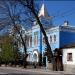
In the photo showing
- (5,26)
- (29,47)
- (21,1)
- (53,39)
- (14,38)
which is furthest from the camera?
(29,47)

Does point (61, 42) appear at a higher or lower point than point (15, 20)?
lower

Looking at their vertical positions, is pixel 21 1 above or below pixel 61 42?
above

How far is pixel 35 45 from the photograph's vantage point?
63.0 meters

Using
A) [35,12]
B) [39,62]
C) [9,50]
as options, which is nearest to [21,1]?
[35,12]

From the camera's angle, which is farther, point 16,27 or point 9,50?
point 9,50

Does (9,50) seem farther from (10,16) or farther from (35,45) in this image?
(10,16)

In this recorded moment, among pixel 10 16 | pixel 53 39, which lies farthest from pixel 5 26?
pixel 53 39

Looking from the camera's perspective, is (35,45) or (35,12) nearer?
(35,12)

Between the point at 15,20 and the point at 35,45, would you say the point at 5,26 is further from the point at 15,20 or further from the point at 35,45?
the point at 35,45

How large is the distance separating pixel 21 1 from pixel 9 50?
2453cm

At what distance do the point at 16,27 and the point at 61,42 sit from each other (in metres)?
8.28

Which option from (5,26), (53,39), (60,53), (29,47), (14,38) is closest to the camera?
(60,53)

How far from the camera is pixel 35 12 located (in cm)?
4069

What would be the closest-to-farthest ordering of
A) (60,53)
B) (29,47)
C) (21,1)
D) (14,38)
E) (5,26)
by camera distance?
(21,1) < (60,53) < (5,26) < (14,38) < (29,47)
